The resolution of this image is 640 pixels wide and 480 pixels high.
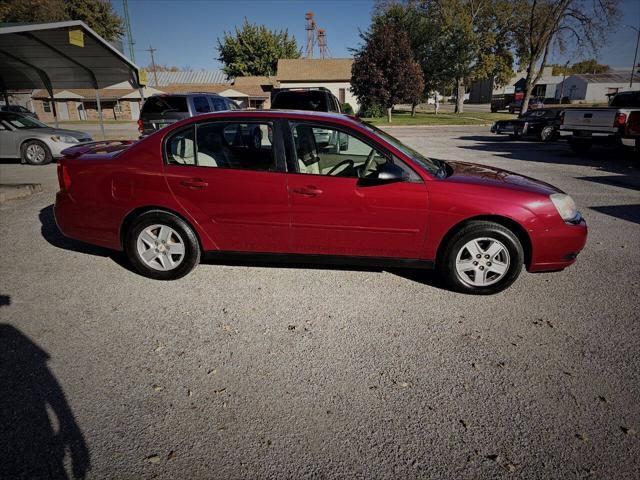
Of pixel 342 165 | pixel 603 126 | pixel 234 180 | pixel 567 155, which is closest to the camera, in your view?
pixel 234 180

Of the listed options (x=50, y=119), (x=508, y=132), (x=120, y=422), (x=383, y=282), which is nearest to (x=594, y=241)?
(x=383, y=282)

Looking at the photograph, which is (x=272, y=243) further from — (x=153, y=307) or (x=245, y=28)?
(x=245, y=28)

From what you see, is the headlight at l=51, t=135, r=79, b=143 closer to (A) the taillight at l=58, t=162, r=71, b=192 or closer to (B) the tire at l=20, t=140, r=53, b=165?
(B) the tire at l=20, t=140, r=53, b=165

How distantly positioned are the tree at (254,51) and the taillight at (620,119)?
51709 millimetres

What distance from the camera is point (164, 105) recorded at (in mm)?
11555

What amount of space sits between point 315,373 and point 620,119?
1251 cm

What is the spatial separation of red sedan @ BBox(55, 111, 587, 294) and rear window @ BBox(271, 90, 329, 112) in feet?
25.5

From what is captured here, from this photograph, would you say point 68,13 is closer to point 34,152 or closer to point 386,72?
point 386,72

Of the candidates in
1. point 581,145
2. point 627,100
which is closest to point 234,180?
point 581,145

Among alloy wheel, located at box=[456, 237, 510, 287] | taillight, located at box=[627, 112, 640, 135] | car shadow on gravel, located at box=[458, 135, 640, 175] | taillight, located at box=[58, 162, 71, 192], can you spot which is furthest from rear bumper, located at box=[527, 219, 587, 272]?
taillight, located at box=[627, 112, 640, 135]

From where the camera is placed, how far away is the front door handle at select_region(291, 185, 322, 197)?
350cm

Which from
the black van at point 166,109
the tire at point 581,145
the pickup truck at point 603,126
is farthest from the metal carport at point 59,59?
the tire at point 581,145

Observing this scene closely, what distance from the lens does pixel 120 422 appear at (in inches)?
85.7

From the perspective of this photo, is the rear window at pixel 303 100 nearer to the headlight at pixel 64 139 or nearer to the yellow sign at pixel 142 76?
the headlight at pixel 64 139
